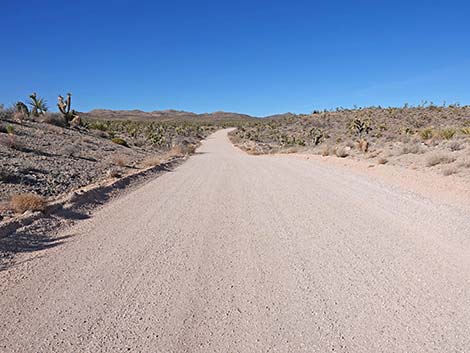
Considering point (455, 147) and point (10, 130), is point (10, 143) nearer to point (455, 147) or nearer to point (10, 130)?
point (10, 130)

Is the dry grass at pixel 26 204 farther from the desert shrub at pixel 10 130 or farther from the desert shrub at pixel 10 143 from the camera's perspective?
the desert shrub at pixel 10 130

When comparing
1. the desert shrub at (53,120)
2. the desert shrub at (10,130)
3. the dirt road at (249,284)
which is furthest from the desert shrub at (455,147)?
the desert shrub at (53,120)

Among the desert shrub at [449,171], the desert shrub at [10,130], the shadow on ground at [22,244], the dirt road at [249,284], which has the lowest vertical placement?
the shadow on ground at [22,244]

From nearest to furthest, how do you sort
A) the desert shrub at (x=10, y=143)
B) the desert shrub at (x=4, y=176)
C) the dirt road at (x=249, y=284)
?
the dirt road at (x=249, y=284)
the desert shrub at (x=4, y=176)
the desert shrub at (x=10, y=143)

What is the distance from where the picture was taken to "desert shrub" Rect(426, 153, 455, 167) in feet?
46.1

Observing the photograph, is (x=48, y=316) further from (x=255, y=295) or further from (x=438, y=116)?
(x=438, y=116)

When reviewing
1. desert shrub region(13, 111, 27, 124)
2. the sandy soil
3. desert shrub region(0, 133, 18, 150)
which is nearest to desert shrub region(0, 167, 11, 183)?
desert shrub region(0, 133, 18, 150)

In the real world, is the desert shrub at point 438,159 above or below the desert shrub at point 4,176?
above

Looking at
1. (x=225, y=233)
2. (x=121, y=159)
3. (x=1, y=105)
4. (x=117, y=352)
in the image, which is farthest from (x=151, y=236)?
(x=1, y=105)

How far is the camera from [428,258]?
529 cm

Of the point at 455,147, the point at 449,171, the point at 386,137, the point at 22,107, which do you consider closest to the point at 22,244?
the point at 449,171

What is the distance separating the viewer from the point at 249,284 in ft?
15.1

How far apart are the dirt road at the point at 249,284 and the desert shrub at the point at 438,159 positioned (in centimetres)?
685

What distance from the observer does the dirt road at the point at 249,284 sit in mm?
3459
